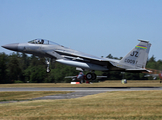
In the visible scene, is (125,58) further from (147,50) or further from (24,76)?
(24,76)

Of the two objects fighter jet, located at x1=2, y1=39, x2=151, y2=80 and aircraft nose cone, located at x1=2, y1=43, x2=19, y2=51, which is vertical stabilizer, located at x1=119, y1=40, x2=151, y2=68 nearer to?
fighter jet, located at x1=2, y1=39, x2=151, y2=80

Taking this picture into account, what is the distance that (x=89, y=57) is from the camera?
81.1 feet

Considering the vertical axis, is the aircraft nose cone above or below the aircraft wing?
above

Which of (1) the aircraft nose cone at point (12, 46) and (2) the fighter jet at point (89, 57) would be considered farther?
(1) the aircraft nose cone at point (12, 46)

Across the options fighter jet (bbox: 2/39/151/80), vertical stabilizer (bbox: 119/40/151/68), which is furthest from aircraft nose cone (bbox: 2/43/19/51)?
vertical stabilizer (bbox: 119/40/151/68)

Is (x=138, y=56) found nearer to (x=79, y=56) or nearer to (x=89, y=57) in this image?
(x=89, y=57)

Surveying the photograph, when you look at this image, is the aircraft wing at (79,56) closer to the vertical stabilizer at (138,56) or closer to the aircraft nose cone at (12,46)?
the vertical stabilizer at (138,56)

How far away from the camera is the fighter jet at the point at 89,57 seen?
80.7 ft

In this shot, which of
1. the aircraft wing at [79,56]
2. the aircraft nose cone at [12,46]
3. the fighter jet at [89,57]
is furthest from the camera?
the aircraft nose cone at [12,46]

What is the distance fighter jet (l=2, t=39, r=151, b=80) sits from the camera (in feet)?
80.7

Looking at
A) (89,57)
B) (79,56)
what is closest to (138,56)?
(89,57)

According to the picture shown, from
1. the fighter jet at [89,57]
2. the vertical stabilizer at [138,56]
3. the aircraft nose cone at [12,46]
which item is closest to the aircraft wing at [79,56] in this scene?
the fighter jet at [89,57]

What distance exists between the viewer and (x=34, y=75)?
6475cm

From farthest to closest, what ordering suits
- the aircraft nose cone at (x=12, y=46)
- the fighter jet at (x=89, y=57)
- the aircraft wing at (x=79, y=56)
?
the aircraft nose cone at (x=12, y=46) < the aircraft wing at (x=79, y=56) < the fighter jet at (x=89, y=57)
